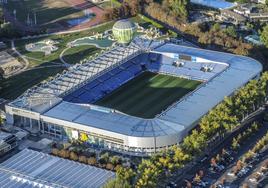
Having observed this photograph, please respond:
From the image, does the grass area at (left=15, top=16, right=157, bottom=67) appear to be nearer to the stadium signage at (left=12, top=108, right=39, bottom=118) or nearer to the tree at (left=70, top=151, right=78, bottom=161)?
the stadium signage at (left=12, top=108, right=39, bottom=118)

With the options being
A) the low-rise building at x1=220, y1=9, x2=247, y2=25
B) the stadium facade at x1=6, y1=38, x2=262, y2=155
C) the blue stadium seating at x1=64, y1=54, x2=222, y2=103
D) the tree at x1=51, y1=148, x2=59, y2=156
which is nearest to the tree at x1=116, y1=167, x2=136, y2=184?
the stadium facade at x1=6, y1=38, x2=262, y2=155

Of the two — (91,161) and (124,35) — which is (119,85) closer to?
(124,35)

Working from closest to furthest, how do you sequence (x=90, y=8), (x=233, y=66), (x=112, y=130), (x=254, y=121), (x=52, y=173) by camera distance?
(x=52, y=173) < (x=112, y=130) < (x=254, y=121) < (x=233, y=66) < (x=90, y=8)

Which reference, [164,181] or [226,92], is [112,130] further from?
[226,92]

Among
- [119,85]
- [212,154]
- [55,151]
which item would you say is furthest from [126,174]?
[119,85]

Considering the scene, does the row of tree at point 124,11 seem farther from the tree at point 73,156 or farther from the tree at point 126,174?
the tree at point 126,174

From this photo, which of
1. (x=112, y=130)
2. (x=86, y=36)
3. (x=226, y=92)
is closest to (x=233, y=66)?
(x=226, y=92)
